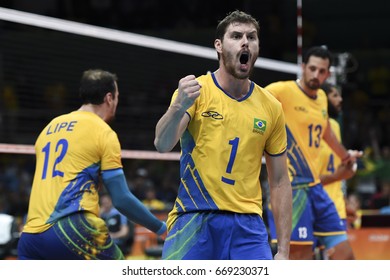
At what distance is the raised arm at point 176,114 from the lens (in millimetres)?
4859

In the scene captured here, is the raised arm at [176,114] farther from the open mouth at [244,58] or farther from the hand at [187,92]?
the open mouth at [244,58]

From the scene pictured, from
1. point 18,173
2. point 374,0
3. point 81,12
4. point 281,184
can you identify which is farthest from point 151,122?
point 281,184

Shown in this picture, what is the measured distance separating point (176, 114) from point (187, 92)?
0.16m

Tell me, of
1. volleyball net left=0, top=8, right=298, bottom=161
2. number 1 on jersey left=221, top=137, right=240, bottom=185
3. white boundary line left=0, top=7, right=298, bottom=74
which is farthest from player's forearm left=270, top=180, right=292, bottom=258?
volleyball net left=0, top=8, right=298, bottom=161

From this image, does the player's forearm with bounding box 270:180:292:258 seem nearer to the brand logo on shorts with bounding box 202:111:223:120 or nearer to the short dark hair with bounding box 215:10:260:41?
the brand logo on shorts with bounding box 202:111:223:120

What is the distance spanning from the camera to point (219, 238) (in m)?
5.39

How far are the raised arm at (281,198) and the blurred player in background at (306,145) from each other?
2.71 meters

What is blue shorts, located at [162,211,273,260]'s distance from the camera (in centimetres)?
536

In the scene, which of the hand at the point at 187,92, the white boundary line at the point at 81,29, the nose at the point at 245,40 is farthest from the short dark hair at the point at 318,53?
the hand at the point at 187,92

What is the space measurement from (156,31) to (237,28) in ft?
60.4

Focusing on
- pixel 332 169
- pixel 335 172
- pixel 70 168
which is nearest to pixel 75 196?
pixel 70 168

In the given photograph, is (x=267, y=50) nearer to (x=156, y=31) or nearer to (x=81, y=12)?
(x=156, y=31)

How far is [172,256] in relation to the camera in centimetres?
545

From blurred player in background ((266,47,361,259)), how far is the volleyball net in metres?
9.27
